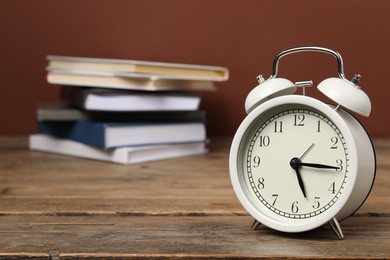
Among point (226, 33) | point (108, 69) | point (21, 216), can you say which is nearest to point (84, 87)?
point (108, 69)

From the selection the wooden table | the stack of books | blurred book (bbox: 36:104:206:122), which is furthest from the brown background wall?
the wooden table

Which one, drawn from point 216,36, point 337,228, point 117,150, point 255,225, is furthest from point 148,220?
point 216,36

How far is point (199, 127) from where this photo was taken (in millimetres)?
1903

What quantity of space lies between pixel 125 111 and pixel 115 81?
0.09 meters

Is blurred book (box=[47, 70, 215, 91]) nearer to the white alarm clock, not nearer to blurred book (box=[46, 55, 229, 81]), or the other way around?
blurred book (box=[46, 55, 229, 81])

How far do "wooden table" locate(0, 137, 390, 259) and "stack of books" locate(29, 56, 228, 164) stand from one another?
0.14m

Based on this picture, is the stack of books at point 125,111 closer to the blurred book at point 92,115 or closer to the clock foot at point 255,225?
the blurred book at point 92,115

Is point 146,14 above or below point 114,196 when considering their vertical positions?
above

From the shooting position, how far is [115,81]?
5.73 ft

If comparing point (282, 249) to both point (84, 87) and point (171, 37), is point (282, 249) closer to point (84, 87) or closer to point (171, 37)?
point (84, 87)

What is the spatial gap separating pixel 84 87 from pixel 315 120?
102 cm

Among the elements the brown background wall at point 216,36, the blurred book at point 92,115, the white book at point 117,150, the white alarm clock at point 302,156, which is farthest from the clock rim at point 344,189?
the brown background wall at point 216,36

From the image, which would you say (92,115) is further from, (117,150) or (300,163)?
(300,163)

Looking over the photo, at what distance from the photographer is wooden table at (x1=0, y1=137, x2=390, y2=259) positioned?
880mm
